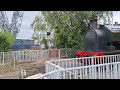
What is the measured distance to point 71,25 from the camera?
46.5 feet

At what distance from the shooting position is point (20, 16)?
4269 centimetres

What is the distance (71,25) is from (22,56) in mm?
3940

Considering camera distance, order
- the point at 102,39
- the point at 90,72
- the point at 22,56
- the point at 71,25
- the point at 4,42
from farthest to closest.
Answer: the point at 71,25
the point at 4,42
the point at 22,56
the point at 102,39
the point at 90,72

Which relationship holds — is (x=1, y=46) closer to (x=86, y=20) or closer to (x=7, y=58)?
(x=7, y=58)

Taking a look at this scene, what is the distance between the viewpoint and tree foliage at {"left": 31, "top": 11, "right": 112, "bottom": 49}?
13.8m

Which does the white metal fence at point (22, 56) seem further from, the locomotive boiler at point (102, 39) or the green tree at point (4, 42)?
the locomotive boiler at point (102, 39)

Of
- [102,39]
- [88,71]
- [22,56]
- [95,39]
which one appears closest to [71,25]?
[22,56]

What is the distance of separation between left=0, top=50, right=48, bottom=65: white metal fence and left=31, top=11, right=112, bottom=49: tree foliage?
66.9 inches

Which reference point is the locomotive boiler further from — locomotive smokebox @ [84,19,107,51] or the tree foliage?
the tree foliage

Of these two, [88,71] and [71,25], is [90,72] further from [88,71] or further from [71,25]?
[71,25]

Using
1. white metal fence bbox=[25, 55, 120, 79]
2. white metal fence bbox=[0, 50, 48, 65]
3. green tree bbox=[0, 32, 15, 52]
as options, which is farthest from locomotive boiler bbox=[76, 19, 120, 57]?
green tree bbox=[0, 32, 15, 52]

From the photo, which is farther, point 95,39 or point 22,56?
point 22,56
